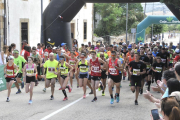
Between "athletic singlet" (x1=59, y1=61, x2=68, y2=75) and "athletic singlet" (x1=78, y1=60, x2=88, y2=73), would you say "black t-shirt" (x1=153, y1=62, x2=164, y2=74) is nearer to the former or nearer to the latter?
"athletic singlet" (x1=78, y1=60, x2=88, y2=73)

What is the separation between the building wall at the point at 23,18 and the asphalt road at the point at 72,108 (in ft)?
32.4

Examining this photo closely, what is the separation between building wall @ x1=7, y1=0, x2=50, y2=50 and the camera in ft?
70.9

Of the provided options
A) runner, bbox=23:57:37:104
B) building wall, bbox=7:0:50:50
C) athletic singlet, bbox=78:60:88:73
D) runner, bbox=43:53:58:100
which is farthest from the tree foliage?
runner, bbox=23:57:37:104

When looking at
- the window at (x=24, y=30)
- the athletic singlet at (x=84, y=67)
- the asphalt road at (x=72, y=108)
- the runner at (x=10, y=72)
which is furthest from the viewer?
the window at (x=24, y=30)

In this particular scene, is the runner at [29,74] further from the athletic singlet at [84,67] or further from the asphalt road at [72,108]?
the athletic singlet at [84,67]

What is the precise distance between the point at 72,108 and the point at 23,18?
14.2m

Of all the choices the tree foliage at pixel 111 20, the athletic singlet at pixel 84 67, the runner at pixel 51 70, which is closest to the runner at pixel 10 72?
the runner at pixel 51 70

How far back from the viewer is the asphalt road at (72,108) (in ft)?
29.2

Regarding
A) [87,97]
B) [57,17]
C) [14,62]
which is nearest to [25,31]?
[57,17]

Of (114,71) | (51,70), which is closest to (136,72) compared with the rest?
(114,71)

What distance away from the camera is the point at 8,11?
21031 mm

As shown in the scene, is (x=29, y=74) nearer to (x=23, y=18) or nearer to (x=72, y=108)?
(x=72, y=108)

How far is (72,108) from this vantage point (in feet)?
32.9

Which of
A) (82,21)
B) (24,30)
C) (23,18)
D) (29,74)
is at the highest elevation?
(82,21)
